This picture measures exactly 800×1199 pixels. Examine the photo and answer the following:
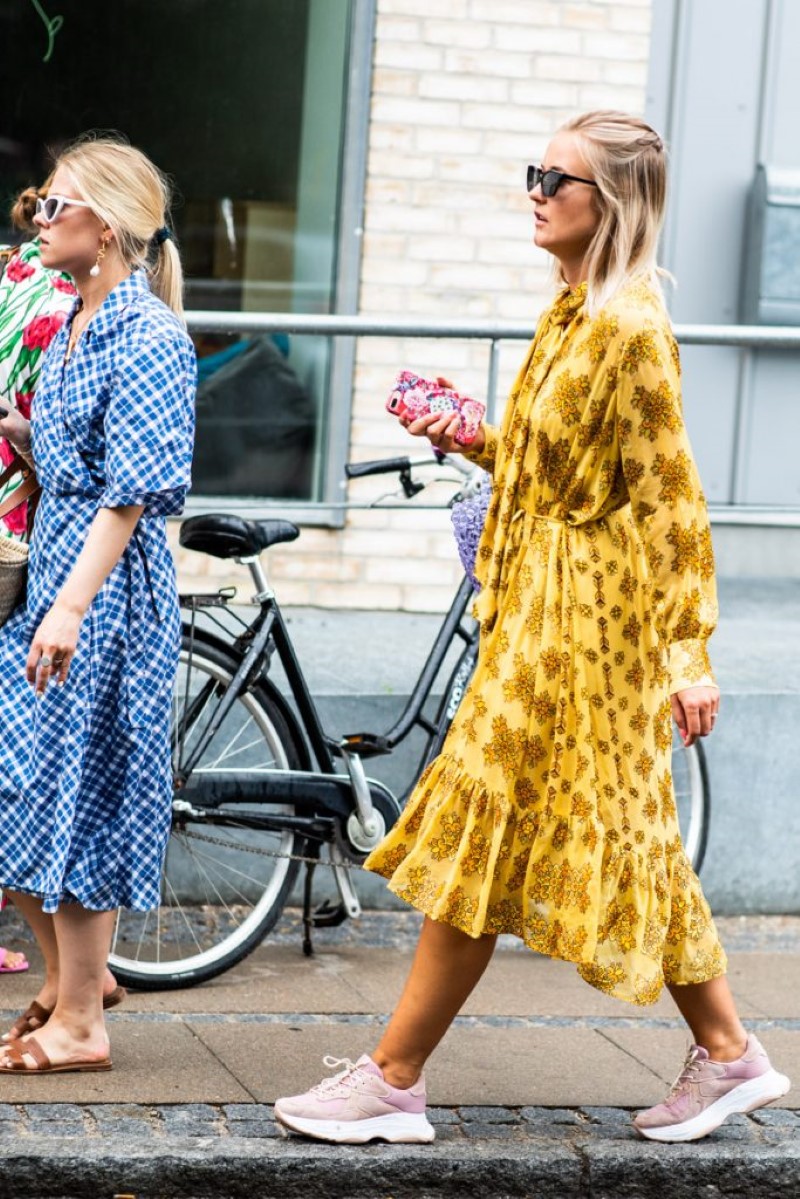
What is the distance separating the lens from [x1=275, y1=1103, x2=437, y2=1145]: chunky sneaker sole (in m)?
3.91

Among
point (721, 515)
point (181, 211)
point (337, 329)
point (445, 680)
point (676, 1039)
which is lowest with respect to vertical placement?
point (676, 1039)

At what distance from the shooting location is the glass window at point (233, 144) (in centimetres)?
710

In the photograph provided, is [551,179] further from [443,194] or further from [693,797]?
[443,194]

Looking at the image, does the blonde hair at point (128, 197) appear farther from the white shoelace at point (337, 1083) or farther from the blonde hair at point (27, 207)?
the white shoelace at point (337, 1083)

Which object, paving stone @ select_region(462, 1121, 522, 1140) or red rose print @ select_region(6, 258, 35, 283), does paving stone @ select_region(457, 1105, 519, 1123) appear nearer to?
paving stone @ select_region(462, 1121, 522, 1140)

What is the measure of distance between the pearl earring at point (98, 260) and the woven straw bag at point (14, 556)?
1.46 ft

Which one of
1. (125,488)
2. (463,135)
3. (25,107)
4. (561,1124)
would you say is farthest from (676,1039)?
(25,107)

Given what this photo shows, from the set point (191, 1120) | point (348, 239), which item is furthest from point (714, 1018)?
point (348, 239)

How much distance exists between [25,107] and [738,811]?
350 cm

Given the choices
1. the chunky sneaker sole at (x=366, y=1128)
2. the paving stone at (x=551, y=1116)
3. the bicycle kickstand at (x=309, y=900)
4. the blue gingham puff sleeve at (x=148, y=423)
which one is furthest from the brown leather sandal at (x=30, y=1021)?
the blue gingham puff sleeve at (x=148, y=423)

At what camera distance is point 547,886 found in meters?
3.83

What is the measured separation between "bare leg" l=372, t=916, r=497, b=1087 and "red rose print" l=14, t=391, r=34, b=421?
1.48 metres

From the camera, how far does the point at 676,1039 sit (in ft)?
15.9

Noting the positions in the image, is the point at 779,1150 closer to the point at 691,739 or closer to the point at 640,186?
the point at 691,739
